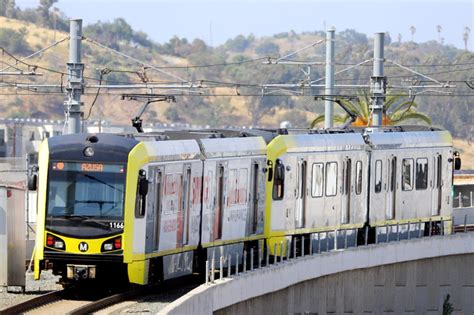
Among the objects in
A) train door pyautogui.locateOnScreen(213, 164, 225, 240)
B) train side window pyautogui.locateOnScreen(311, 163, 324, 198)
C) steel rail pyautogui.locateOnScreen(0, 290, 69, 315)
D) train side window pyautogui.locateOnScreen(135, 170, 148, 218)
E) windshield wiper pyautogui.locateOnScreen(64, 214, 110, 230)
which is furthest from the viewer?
train side window pyautogui.locateOnScreen(311, 163, 324, 198)

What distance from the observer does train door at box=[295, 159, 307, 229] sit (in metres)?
37.2

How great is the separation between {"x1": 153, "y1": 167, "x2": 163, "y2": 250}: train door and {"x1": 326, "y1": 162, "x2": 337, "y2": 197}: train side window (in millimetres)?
9169

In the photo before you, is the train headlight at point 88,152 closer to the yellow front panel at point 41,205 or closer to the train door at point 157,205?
the yellow front panel at point 41,205

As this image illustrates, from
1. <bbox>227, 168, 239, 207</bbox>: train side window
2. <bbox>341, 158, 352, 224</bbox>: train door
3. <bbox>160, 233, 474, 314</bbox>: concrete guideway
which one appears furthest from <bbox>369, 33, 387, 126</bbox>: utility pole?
<bbox>227, 168, 239, 207</bbox>: train side window

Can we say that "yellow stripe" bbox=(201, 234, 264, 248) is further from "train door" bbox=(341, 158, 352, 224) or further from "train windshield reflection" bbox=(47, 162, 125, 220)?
"train door" bbox=(341, 158, 352, 224)

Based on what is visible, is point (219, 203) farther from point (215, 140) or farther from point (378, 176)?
point (378, 176)

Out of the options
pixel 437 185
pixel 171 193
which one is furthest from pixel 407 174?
pixel 171 193

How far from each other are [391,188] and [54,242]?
15.1 m

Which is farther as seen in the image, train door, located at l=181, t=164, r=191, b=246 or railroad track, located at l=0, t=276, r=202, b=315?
train door, located at l=181, t=164, r=191, b=246

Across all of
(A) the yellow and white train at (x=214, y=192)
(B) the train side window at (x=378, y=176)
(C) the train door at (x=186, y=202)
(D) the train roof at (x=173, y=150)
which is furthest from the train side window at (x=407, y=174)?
(C) the train door at (x=186, y=202)

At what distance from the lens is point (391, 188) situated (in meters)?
42.1

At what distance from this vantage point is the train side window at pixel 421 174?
43.3 meters

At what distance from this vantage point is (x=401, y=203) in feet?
140

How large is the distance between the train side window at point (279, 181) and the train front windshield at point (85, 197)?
7468 millimetres
